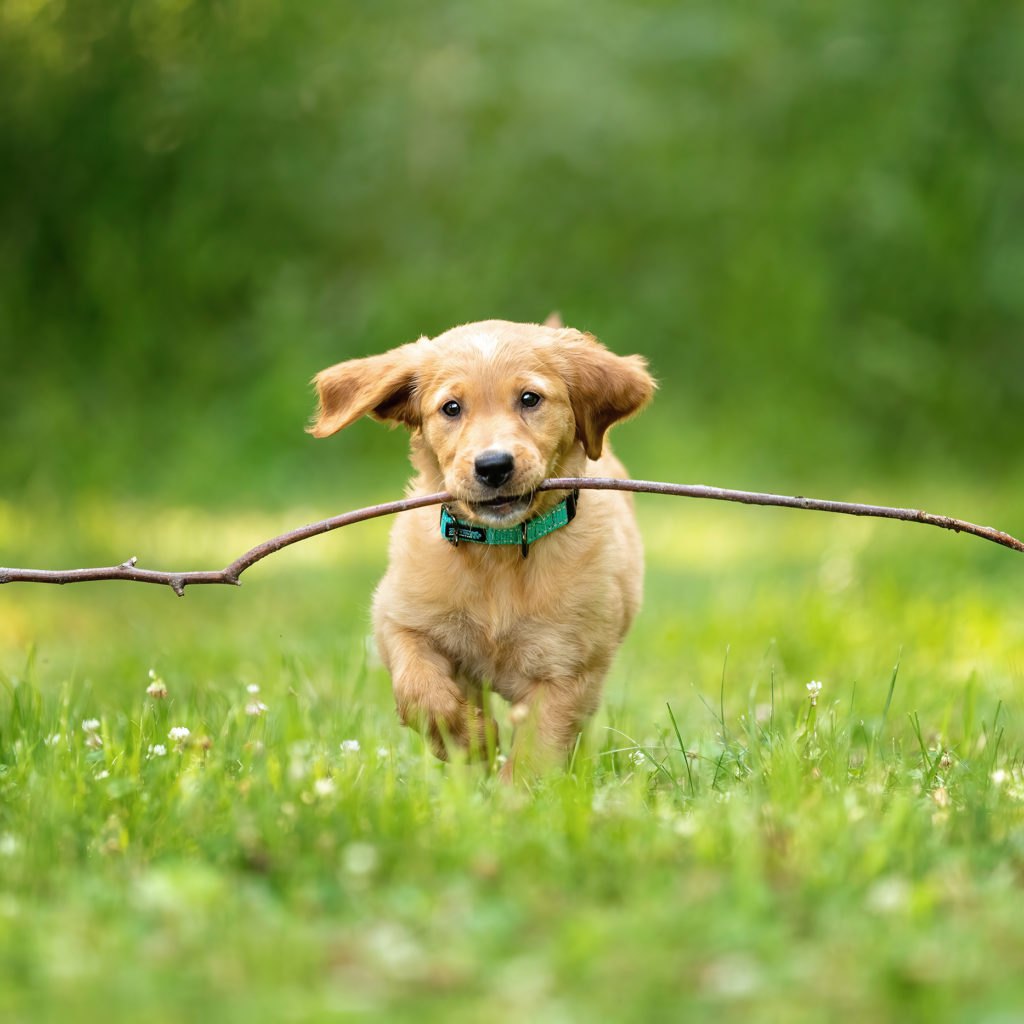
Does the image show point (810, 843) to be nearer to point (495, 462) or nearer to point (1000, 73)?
point (495, 462)

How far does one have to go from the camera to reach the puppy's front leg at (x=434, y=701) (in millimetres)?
3113

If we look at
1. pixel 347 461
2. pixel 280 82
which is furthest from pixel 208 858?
pixel 280 82

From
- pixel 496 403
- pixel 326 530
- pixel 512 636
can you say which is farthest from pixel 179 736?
pixel 496 403

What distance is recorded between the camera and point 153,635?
5.34 metres

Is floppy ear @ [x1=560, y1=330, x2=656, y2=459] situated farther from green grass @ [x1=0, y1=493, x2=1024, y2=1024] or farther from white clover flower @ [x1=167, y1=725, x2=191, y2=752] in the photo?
white clover flower @ [x1=167, y1=725, x2=191, y2=752]

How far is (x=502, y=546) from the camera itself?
3.32 metres

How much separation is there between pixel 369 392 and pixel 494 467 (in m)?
0.65

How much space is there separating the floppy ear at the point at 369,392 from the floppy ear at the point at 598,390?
41 cm

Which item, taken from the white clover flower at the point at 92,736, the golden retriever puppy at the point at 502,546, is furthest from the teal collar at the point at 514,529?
the white clover flower at the point at 92,736

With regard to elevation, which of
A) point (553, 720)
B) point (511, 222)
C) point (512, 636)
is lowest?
point (553, 720)

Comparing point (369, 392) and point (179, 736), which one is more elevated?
point (369, 392)

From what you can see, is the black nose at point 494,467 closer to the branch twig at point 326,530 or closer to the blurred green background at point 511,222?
the branch twig at point 326,530

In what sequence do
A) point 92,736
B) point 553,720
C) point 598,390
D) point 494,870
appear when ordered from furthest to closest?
point 598,390, point 553,720, point 92,736, point 494,870

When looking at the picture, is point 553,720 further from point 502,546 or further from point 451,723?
point 502,546
